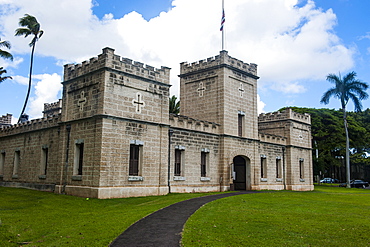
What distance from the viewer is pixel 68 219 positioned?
12.3 metres

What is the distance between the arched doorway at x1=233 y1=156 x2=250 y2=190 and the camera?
89.6ft

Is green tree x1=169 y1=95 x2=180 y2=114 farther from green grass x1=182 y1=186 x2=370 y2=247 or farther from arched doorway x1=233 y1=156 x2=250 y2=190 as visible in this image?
green grass x1=182 y1=186 x2=370 y2=247

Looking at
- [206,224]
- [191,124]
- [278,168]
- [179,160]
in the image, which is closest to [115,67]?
[191,124]

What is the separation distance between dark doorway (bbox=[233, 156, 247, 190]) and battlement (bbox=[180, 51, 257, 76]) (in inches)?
292

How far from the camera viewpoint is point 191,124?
76.1 ft

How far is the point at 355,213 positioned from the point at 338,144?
36.5m

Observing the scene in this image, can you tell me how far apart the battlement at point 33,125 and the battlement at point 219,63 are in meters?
11.1

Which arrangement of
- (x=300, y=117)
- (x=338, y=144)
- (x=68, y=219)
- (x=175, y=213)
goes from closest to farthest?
(x=68, y=219) → (x=175, y=213) → (x=300, y=117) → (x=338, y=144)

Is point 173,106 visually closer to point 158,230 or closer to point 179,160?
point 179,160

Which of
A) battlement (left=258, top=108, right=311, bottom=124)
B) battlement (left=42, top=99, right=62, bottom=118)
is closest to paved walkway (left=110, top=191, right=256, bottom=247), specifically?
battlement (left=258, top=108, right=311, bottom=124)

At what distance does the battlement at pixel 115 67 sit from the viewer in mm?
18953

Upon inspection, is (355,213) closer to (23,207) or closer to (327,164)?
(23,207)

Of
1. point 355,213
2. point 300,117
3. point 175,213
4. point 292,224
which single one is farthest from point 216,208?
point 300,117

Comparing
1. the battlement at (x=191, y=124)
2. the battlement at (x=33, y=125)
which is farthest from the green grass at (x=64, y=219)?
the battlement at (x=33, y=125)
